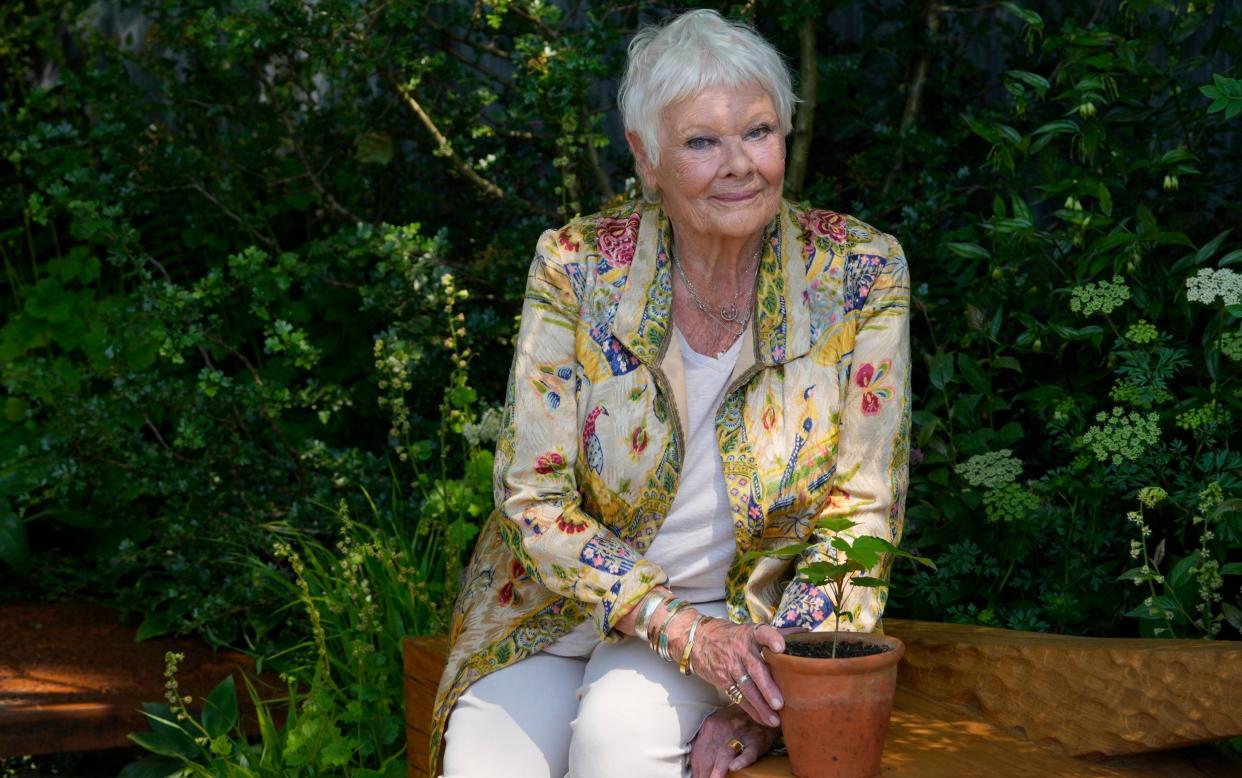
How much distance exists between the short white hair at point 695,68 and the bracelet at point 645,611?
79 cm

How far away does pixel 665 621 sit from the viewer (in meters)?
2.49

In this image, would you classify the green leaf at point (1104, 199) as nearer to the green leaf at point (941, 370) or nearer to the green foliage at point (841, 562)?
the green leaf at point (941, 370)

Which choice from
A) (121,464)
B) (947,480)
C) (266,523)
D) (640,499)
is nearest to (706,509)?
(640,499)

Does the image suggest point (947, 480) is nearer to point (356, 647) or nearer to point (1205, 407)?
point (1205, 407)

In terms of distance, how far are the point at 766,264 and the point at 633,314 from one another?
0.26 metres

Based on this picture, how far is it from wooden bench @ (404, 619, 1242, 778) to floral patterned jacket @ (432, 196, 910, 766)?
10.3 inches

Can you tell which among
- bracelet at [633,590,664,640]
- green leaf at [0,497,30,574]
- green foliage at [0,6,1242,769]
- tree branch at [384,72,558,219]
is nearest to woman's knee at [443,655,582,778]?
bracelet at [633,590,664,640]

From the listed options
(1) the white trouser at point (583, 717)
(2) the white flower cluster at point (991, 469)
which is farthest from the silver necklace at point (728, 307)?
(2) the white flower cluster at point (991, 469)

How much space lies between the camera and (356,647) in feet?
11.3

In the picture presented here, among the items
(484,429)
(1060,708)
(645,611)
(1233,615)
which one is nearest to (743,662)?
(645,611)

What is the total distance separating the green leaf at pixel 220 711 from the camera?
3.57 metres

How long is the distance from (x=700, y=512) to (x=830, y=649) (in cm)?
44

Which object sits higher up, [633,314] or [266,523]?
[633,314]

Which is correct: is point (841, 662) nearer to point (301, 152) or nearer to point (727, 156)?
point (727, 156)
